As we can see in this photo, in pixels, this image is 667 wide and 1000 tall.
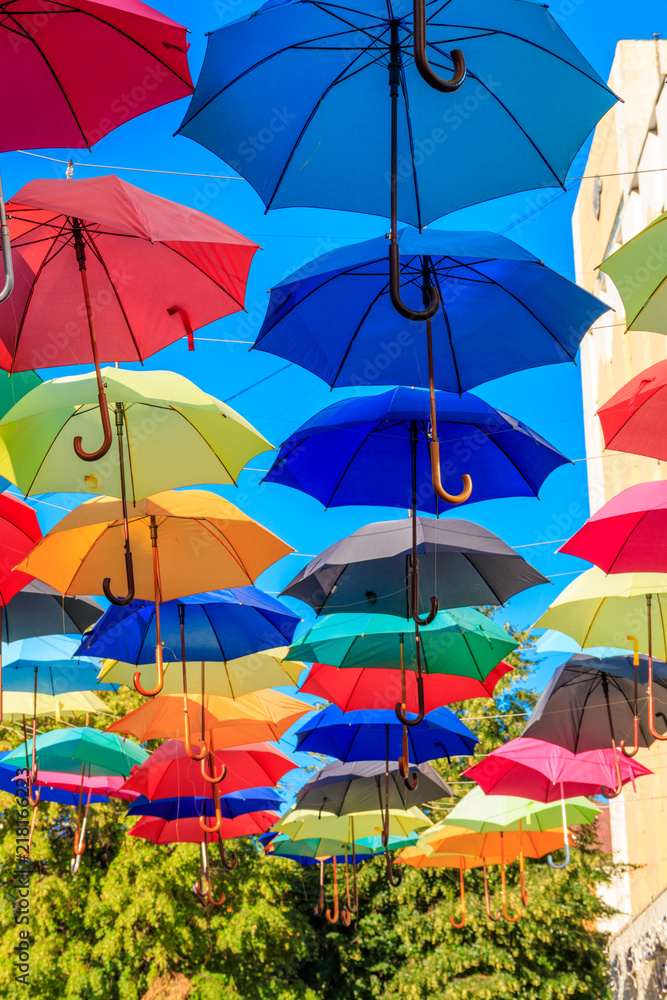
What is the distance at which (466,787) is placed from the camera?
46.8ft

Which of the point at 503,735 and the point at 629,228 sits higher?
the point at 629,228

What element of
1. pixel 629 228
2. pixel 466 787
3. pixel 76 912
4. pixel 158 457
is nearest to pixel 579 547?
pixel 158 457

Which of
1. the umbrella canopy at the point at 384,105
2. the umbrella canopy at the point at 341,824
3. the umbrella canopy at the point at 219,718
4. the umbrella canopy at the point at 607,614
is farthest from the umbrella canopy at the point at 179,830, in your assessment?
the umbrella canopy at the point at 384,105

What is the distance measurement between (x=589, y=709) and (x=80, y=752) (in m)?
4.23

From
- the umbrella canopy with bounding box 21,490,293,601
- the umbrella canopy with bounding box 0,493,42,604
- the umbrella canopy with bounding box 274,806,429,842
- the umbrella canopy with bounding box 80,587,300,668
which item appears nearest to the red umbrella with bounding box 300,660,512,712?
the umbrella canopy with bounding box 80,587,300,668

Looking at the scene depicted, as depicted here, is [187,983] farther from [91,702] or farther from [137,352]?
[137,352]

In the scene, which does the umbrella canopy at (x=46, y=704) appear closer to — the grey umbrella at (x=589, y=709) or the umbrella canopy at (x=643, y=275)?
the grey umbrella at (x=589, y=709)

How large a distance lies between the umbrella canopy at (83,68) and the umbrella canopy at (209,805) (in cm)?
684

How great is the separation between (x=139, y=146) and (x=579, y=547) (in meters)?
3.47

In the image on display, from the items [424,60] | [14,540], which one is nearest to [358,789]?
[14,540]

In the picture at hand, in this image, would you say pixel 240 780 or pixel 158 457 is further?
pixel 240 780

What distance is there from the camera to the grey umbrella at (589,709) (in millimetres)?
6332

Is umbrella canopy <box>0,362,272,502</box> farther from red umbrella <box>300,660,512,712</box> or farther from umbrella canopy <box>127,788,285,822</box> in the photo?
umbrella canopy <box>127,788,285,822</box>

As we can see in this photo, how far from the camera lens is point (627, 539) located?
447cm
